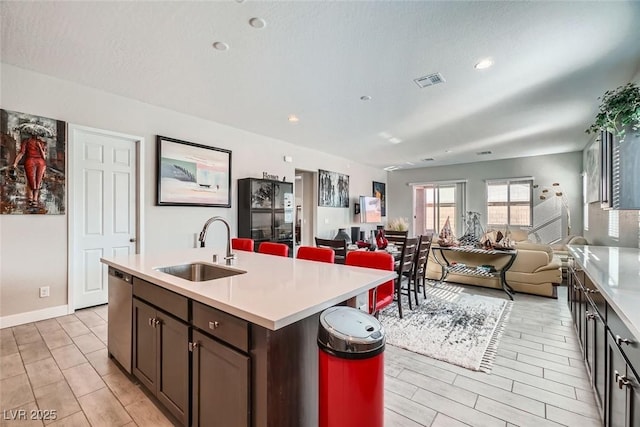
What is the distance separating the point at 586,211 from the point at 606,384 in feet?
21.7

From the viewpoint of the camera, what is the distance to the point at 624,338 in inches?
47.5

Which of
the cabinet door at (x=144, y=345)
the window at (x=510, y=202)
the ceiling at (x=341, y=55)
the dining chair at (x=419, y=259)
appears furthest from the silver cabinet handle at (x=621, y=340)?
the window at (x=510, y=202)

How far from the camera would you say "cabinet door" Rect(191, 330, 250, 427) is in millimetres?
1180

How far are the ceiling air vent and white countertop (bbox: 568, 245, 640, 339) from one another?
2.23 meters

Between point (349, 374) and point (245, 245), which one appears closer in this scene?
point (349, 374)

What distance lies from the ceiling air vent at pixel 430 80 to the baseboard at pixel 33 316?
494 centimetres

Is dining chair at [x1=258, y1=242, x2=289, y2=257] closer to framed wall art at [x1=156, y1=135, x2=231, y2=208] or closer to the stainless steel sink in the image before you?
the stainless steel sink

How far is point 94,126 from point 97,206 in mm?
1001

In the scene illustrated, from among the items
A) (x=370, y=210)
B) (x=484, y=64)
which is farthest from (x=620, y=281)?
(x=370, y=210)

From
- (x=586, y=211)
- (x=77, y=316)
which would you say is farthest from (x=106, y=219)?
(x=586, y=211)

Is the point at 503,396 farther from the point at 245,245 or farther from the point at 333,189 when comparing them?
the point at 333,189

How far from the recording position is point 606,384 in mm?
1502

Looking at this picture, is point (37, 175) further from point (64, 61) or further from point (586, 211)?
point (586, 211)

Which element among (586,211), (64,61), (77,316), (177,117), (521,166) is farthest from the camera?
(521,166)
